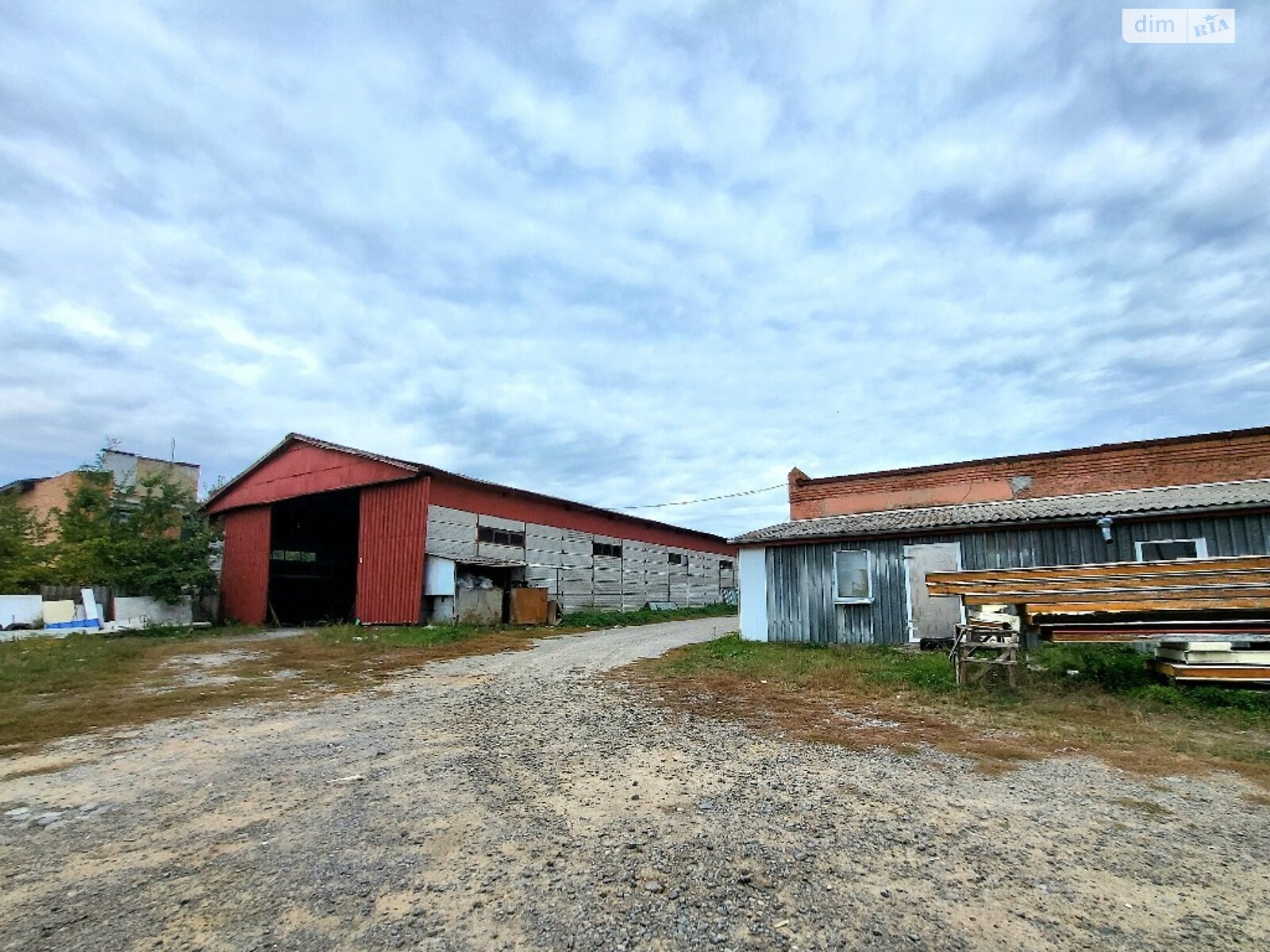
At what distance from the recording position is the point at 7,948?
310 centimetres

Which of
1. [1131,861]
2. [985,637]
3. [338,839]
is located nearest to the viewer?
[1131,861]

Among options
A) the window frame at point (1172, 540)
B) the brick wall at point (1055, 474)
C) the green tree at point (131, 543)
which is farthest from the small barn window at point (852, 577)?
the green tree at point (131, 543)

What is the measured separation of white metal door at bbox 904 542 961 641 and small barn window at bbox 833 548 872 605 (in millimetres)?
905

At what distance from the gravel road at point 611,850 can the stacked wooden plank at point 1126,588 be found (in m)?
4.43

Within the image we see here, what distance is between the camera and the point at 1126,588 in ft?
31.2

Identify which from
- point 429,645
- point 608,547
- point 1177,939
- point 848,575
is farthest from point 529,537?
point 1177,939

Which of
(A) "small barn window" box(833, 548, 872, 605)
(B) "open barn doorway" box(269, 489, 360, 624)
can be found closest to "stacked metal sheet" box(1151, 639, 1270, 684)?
(A) "small barn window" box(833, 548, 872, 605)

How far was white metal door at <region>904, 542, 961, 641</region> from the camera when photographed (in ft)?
47.9

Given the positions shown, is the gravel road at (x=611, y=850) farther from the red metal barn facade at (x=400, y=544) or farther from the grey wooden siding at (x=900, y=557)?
the red metal barn facade at (x=400, y=544)

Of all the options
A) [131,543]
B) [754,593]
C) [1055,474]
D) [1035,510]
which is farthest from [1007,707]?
[131,543]

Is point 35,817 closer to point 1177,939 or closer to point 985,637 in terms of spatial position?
point 1177,939

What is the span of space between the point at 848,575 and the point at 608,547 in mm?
16190

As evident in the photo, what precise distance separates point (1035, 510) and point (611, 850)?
14.3 meters

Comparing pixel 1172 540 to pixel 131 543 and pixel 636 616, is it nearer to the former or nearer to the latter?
pixel 636 616
